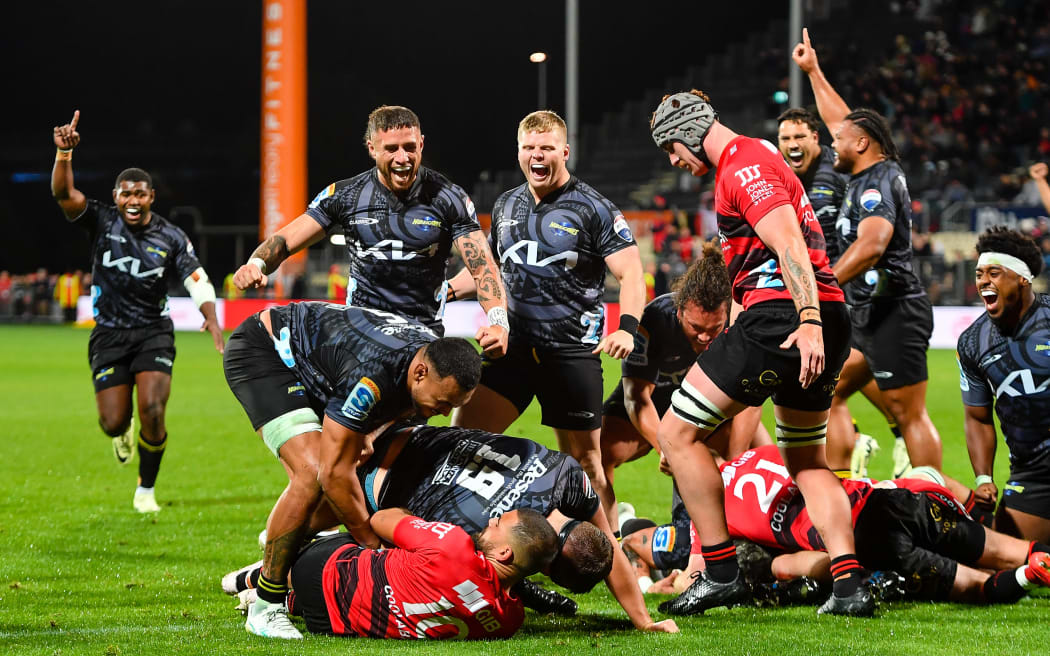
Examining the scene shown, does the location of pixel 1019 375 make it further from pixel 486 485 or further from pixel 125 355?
pixel 125 355

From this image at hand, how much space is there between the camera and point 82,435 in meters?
12.6

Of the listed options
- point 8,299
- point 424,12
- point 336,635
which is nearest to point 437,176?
point 336,635

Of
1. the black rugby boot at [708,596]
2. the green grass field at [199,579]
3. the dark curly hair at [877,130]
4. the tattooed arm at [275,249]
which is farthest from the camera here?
the dark curly hair at [877,130]

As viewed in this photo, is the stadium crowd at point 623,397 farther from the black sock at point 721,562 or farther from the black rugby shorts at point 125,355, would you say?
the black rugby shorts at point 125,355

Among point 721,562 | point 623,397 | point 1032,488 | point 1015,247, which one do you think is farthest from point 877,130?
point 721,562

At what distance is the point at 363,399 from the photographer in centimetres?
481

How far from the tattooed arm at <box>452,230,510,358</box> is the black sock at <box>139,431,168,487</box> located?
3.01 metres

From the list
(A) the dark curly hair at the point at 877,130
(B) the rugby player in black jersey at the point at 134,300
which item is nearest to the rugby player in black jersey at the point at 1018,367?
(A) the dark curly hair at the point at 877,130

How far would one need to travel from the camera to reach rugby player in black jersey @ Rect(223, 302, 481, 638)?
15.7ft

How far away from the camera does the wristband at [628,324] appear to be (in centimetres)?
630

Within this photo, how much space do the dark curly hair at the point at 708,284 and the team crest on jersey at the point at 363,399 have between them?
7.05 ft

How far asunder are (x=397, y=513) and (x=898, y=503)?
7.79ft

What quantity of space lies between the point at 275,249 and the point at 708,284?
230 cm

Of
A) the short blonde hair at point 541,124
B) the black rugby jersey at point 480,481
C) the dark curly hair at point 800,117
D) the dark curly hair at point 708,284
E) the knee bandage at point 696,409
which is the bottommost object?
the black rugby jersey at point 480,481
